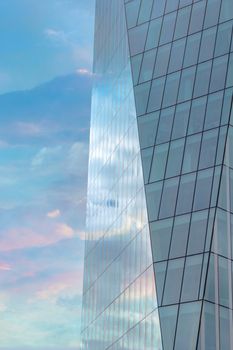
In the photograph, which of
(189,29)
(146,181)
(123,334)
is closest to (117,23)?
(189,29)

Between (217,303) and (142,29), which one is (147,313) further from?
(142,29)

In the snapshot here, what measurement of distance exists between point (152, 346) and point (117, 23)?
3688 cm

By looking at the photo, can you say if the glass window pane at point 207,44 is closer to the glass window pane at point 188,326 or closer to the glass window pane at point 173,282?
the glass window pane at point 173,282

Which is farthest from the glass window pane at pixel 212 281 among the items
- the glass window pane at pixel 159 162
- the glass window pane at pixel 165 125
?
the glass window pane at pixel 165 125

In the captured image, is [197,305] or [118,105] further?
[118,105]

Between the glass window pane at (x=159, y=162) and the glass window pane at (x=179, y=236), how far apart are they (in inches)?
213

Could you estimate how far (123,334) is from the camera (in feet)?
240

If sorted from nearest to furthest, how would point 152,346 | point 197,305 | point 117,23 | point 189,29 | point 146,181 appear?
point 197,305, point 152,346, point 146,181, point 189,29, point 117,23

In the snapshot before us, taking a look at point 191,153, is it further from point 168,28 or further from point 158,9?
point 158,9

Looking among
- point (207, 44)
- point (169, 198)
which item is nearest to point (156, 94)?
point (207, 44)

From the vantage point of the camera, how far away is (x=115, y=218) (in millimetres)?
81500

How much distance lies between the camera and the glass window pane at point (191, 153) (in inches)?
2628

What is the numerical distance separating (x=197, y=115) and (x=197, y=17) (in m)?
10.8

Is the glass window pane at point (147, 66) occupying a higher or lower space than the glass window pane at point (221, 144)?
higher
